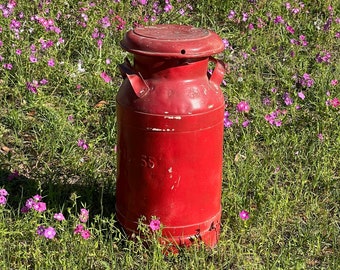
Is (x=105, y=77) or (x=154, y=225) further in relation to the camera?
(x=105, y=77)

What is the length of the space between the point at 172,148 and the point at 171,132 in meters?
0.09

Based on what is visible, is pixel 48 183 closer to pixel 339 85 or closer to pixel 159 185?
pixel 159 185

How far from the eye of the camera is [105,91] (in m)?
5.24

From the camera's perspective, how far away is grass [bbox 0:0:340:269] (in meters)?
3.62

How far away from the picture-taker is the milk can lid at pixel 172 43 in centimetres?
324

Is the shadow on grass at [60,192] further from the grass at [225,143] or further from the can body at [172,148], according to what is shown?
the can body at [172,148]

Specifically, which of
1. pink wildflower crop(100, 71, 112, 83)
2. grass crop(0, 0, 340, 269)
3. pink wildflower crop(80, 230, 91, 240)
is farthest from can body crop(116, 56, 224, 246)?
pink wildflower crop(100, 71, 112, 83)

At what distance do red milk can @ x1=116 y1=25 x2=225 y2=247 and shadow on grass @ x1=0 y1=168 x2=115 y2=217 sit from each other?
435 mm

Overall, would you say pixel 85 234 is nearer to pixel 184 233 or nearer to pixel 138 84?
pixel 184 233

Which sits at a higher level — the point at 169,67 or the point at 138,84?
the point at 169,67

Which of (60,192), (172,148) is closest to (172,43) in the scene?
(172,148)

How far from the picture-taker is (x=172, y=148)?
3.42 m

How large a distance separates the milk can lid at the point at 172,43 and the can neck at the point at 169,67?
7cm

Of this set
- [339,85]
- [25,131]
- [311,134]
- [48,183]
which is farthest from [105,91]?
[339,85]
